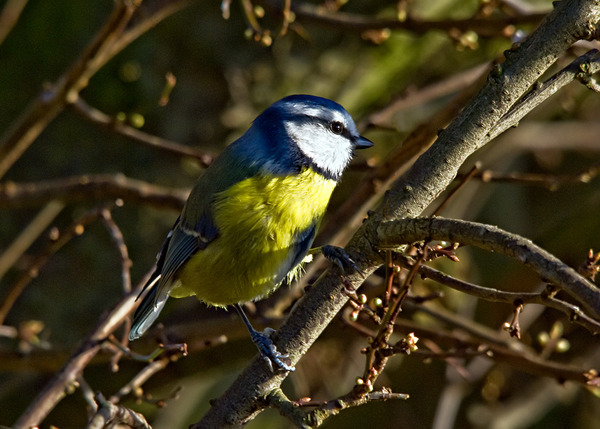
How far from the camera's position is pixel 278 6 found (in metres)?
2.91

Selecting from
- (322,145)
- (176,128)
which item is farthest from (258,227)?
(176,128)

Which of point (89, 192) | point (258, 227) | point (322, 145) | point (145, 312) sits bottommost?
point (145, 312)

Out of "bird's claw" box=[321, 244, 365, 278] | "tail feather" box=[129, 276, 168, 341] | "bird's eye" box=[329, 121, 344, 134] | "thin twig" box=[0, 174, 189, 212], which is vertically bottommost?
"tail feather" box=[129, 276, 168, 341]

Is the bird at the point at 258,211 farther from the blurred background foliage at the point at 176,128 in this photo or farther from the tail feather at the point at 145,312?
the blurred background foliage at the point at 176,128

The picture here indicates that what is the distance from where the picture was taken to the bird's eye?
2508mm

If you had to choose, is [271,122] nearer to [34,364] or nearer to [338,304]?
[338,304]

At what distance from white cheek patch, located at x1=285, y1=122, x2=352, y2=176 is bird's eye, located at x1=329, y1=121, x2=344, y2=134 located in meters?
0.02

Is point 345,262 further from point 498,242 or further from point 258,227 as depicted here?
point 258,227

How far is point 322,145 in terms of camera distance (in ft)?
7.93

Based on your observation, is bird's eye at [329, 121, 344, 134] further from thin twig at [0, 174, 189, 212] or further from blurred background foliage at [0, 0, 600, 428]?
blurred background foliage at [0, 0, 600, 428]

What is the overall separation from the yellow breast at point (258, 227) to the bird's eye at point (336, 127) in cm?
29

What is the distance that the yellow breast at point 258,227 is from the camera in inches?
84.3

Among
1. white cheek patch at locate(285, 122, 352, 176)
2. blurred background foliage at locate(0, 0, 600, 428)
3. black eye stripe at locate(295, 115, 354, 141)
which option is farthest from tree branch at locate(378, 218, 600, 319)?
blurred background foliage at locate(0, 0, 600, 428)

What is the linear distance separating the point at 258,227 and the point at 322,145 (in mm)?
443
